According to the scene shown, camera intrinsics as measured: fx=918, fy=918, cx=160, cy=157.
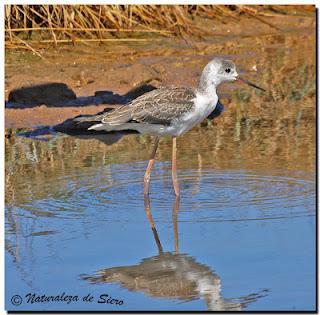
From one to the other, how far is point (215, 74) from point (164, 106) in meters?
0.55

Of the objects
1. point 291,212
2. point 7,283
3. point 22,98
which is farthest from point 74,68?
point 7,283

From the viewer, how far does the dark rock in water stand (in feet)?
34.2

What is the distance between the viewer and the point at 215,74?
7.68 m

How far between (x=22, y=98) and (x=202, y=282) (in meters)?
5.64

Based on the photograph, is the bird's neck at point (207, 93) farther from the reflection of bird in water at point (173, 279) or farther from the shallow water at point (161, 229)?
the reflection of bird in water at point (173, 279)

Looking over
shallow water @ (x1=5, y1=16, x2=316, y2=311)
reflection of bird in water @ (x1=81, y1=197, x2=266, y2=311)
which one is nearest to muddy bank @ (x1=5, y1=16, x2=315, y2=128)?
shallow water @ (x1=5, y1=16, x2=316, y2=311)

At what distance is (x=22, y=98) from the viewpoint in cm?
1045

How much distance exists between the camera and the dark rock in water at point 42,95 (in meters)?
10.4

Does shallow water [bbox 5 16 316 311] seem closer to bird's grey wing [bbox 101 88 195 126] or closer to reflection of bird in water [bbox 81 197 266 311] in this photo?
reflection of bird in water [bbox 81 197 266 311]

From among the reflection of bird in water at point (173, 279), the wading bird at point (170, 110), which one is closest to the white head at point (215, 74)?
the wading bird at point (170, 110)

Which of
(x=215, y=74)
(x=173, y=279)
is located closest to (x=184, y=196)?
(x=215, y=74)

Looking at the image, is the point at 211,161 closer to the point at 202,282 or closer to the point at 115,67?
the point at 202,282

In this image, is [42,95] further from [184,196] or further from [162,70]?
[184,196]

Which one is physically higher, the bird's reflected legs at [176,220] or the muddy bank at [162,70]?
the muddy bank at [162,70]
